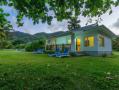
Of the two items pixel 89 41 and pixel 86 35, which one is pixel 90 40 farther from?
pixel 86 35

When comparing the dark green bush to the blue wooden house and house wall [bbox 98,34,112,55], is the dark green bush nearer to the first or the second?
the blue wooden house

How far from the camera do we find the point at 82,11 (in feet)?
30.9

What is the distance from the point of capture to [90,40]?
28734 mm

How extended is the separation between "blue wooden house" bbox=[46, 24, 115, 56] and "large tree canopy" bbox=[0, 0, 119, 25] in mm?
18078

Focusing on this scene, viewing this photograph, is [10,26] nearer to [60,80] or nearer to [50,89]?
[50,89]

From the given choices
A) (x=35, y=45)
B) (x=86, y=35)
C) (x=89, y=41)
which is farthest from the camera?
(x=35, y=45)

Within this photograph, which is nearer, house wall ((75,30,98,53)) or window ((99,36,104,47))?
house wall ((75,30,98,53))

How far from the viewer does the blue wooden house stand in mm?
27984

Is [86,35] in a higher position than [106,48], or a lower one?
higher

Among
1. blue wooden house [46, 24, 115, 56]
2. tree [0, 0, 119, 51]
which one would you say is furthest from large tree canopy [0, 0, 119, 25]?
blue wooden house [46, 24, 115, 56]

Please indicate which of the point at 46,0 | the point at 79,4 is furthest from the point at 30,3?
the point at 79,4

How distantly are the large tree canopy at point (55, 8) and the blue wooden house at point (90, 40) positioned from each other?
59.3 ft

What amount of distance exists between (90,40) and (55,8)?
2035 cm

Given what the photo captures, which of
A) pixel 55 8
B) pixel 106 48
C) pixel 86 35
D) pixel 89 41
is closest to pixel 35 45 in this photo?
pixel 86 35
